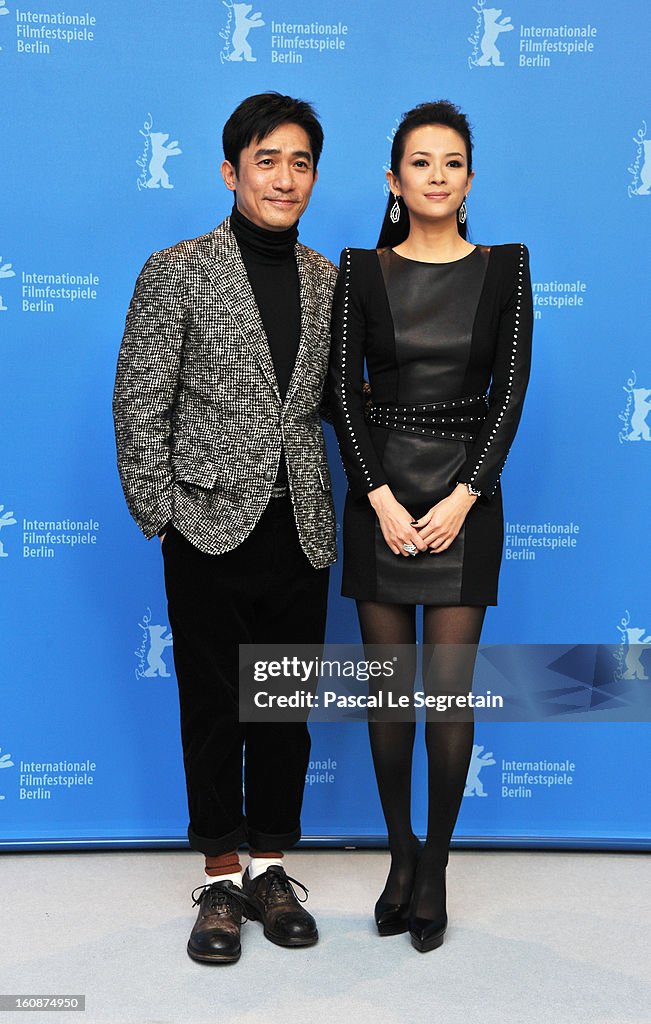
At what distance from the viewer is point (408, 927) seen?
7.33 feet

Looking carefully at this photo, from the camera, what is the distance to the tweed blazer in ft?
6.82

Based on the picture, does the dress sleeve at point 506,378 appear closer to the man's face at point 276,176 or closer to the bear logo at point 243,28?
the man's face at point 276,176

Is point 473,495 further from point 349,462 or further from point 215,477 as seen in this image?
point 215,477

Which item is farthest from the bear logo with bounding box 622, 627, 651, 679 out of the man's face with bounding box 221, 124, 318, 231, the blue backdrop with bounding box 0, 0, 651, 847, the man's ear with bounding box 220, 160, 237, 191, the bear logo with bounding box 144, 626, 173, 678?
the man's ear with bounding box 220, 160, 237, 191

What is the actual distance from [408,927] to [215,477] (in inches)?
41.8

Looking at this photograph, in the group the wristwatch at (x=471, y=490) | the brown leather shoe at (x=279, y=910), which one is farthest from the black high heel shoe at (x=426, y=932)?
the wristwatch at (x=471, y=490)

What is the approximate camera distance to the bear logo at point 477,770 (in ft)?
9.23

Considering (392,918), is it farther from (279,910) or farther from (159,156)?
(159,156)

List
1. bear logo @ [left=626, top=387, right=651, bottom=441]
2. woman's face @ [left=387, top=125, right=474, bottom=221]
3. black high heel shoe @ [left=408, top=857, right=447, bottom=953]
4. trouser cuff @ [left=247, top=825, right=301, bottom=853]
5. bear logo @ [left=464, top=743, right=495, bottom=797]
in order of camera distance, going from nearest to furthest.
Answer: woman's face @ [left=387, top=125, right=474, bottom=221] < black high heel shoe @ [left=408, top=857, right=447, bottom=953] < trouser cuff @ [left=247, top=825, right=301, bottom=853] < bear logo @ [left=626, top=387, right=651, bottom=441] < bear logo @ [left=464, top=743, right=495, bottom=797]

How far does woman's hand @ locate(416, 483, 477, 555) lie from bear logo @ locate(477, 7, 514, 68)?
120 centimetres

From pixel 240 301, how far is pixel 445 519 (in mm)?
606

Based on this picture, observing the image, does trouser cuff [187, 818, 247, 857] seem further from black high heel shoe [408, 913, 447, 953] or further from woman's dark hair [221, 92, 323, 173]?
woman's dark hair [221, 92, 323, 173]

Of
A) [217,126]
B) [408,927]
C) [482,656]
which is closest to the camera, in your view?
[408,927]

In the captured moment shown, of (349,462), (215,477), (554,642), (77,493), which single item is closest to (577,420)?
(554,642)
